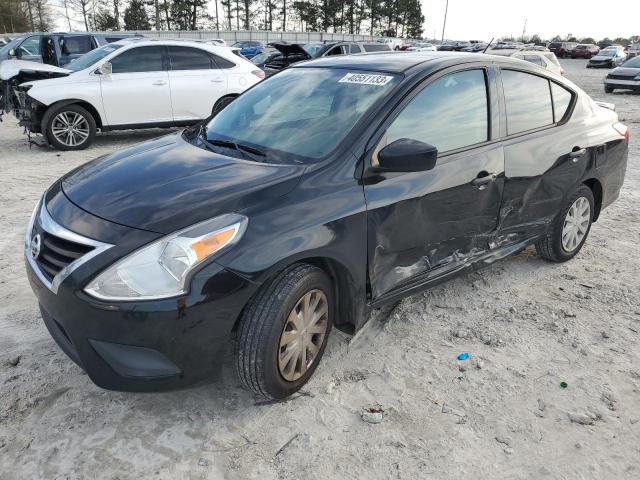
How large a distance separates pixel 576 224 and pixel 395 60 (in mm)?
2236

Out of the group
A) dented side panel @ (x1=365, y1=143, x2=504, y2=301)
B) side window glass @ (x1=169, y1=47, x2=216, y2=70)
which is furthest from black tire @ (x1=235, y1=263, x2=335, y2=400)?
side window glass @ (x1=169, y1=47, x2=216, y2=70)

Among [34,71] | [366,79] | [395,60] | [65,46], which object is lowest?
[34,71]

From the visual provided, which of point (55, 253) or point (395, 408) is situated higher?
point (55, 253)

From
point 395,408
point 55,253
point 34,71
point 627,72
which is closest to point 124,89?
point 34,71

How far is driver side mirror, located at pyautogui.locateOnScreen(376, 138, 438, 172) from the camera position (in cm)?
268

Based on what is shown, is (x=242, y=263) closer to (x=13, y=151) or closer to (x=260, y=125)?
(x=260, y=125)

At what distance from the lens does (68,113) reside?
330 inches

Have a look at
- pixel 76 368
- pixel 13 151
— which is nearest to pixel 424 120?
pixel 76 368

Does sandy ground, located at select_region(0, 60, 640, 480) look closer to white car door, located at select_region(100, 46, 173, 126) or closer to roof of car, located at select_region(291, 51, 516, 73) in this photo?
roof of car, located at select_region(291, 51, 516, 73)

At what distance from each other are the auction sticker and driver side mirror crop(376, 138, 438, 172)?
21.6 inches

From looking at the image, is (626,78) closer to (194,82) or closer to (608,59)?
(194,82)

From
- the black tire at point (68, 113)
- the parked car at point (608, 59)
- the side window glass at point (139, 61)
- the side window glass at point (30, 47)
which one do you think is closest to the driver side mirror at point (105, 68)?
the side window glass at point (139, 61)

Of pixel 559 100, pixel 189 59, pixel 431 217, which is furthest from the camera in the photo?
pixel 189 59

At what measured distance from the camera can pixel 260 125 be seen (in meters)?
3.32
